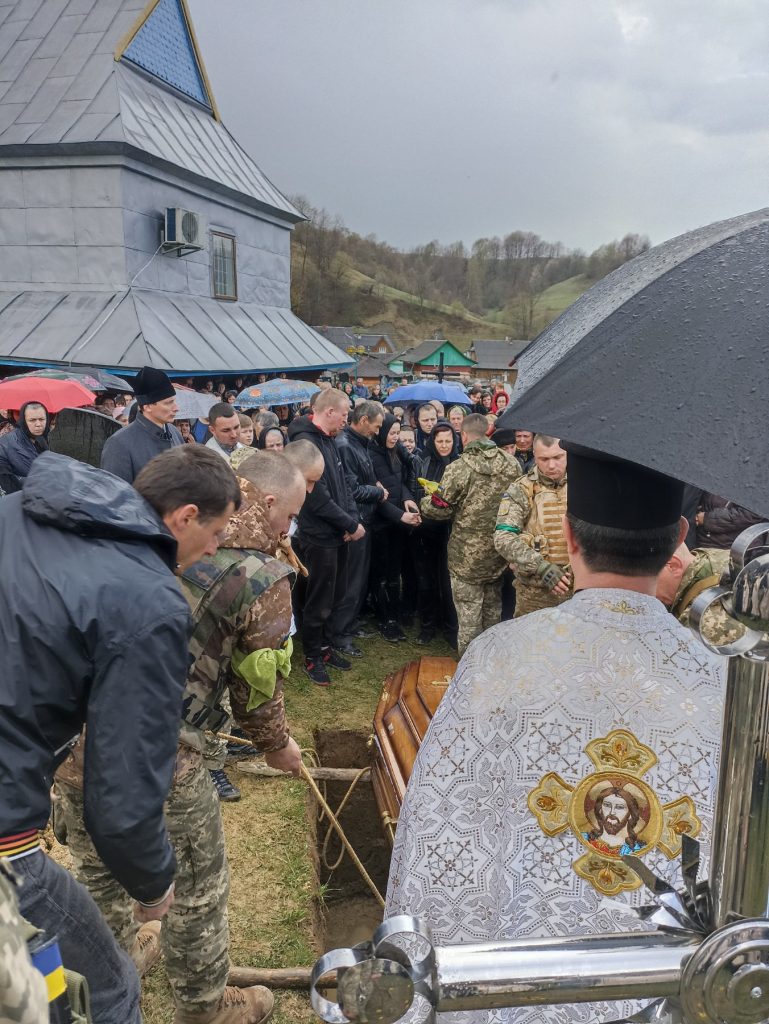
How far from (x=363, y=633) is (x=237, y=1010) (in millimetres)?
4234

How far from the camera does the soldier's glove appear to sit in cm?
402

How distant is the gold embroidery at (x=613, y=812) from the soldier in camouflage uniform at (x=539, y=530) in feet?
9.15

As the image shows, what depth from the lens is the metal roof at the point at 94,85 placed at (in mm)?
13227

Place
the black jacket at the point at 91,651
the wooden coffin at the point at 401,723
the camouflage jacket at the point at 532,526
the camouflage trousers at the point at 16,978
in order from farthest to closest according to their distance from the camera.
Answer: the camouflage jacket at the point at 532,526 → the wooden coffin at the point at 401,723 → the black jacket at the point at 91,651 → the camouflage trousers at the point at 16,978

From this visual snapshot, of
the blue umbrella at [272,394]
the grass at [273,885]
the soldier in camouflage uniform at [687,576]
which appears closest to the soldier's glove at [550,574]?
the soldier in camouflage uniform at [687,576]

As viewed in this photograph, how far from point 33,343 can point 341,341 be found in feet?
146

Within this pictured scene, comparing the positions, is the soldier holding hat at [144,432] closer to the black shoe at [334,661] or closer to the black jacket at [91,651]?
the black shoe at [334,661]

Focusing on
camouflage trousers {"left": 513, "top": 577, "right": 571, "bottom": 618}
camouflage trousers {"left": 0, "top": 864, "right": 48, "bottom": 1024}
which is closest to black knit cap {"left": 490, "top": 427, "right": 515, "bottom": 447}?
camouflage trousers {"left": 513, "top": 577, "right": 571, "bottom": 618}

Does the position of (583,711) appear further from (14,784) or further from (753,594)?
(14,784)

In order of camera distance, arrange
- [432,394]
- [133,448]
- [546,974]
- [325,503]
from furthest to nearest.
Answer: [432,394] → [325,503] → [133,448] → [546,974]

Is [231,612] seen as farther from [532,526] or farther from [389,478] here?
[389,478]

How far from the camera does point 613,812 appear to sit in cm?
127

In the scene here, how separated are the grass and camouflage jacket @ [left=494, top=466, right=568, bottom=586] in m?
1.70

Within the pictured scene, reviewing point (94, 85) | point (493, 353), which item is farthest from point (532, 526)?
point (493, 353)
